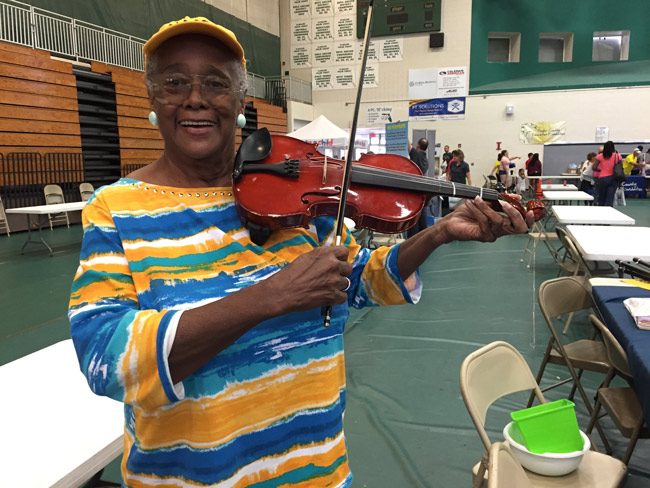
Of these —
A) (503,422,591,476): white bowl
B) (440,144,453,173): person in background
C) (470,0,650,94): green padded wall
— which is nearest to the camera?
(503,422,591,476): white bowl

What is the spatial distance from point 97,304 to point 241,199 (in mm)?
315

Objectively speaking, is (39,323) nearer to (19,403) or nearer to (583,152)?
(19,403)

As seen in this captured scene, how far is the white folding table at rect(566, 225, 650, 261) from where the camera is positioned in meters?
2.86

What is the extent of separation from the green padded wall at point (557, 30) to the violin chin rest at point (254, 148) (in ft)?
46.9

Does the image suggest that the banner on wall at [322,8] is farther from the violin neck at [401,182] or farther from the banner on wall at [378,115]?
the violin neck at [401,182]

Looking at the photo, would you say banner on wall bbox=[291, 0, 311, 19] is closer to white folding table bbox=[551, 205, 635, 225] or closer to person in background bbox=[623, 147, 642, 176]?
person in background bbox=[623, 147, 642, 176]

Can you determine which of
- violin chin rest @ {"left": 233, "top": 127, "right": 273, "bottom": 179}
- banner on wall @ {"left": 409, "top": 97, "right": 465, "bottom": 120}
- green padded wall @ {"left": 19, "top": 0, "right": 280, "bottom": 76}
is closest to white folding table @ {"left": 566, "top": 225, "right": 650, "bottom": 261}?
violin chin rest @ {"left": 233, "top": 127, "right": 273, "bottom": 179}

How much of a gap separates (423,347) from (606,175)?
705 centimetres

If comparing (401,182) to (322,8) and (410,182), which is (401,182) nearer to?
(410,182)

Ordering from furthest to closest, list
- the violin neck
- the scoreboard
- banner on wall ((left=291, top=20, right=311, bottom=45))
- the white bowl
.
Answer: banner on wall ((left=291, top=20, right=311, bottom=45)) < the scoreboard < the white bowl < the violin neck

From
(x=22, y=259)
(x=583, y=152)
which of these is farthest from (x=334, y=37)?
(x=22, y=259)

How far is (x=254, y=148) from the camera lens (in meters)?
1.14

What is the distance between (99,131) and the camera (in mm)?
9461

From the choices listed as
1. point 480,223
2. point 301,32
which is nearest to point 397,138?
point 480,223
